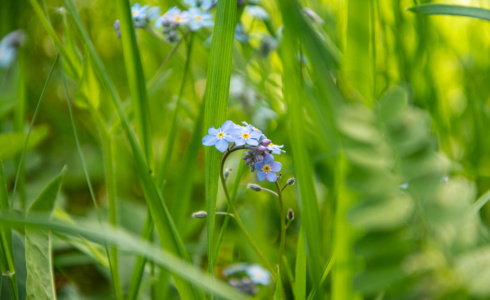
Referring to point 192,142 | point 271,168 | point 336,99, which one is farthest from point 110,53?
point 336,99

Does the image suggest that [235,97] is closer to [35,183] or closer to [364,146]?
[35,183]

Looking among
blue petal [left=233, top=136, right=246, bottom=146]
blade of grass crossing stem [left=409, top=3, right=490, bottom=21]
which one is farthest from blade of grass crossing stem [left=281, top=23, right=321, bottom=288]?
blade of grass crossing stem [left=409, top=3, right=490, bottom=21]

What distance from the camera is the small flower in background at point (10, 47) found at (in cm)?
196

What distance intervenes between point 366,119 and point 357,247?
0.17m

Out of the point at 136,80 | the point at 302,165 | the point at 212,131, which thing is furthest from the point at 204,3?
the point at 302,165

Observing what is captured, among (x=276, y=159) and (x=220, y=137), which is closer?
(x=220, y=137)

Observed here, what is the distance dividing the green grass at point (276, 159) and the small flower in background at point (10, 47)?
1.3 inches

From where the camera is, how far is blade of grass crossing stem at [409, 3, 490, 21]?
2.97ft

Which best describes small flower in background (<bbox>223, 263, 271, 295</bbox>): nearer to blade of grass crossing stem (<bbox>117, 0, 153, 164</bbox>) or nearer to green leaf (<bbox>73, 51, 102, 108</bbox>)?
blade of grass crossing stem (<bbox>117, 0, 153, 164</bbox>)

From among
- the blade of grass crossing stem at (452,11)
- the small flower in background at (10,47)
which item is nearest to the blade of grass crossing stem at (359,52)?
the blade of grass crossing stem at (452,11)

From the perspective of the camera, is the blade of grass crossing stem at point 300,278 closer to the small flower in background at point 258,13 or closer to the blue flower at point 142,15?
the small flower in background at point 258,13

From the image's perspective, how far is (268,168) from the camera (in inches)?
38.4

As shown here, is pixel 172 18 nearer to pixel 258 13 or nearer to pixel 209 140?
pixel 258 13

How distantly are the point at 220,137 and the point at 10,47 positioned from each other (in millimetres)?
1539
